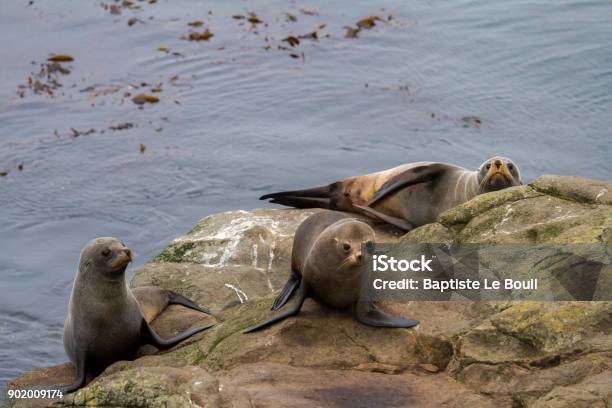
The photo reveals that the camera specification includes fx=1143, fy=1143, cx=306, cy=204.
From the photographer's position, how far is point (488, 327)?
7.18 m

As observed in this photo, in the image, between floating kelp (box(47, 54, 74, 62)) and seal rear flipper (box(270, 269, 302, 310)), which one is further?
floating kelp (box(47, 54, 74, 62))

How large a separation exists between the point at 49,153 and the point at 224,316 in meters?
10.8

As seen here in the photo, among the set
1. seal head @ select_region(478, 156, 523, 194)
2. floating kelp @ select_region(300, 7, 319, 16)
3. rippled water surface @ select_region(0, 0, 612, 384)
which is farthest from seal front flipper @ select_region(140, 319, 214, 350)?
floating kelp @ select_region(300, 7, 319, 16)

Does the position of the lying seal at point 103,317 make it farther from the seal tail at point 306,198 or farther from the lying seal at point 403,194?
the seal tail at point 306,198

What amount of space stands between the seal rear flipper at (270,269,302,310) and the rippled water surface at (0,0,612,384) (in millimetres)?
5792

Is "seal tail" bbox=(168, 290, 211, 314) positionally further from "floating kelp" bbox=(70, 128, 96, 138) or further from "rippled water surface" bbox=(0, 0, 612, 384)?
"floating kelp" bbox=(70, 128, 96, 138)

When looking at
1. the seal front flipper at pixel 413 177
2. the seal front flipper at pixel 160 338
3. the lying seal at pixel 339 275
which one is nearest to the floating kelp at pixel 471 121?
the seal front flipper at pixel 413 177

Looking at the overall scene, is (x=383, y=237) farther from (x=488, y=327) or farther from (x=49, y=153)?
(x=49, y=153)

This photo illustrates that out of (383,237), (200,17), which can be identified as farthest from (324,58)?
(383,237)

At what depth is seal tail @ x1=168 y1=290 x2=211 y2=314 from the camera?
9625mm

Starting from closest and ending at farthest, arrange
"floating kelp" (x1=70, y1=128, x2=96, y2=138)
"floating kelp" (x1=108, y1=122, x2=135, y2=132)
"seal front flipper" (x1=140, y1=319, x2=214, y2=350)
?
"seal front flipper" (x1=140, y1=319, x2=214, y2=350) < "floating kelp" (x1=70, y1=128, x2=96, y2=138) < "floating kelp" (x1=108, y1=122, x2=135, y2=132)

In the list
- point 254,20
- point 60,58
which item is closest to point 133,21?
point 60,58

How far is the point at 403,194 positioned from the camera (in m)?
Answer: 11.6

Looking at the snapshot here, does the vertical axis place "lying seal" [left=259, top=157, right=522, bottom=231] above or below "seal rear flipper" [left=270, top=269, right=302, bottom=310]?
below
